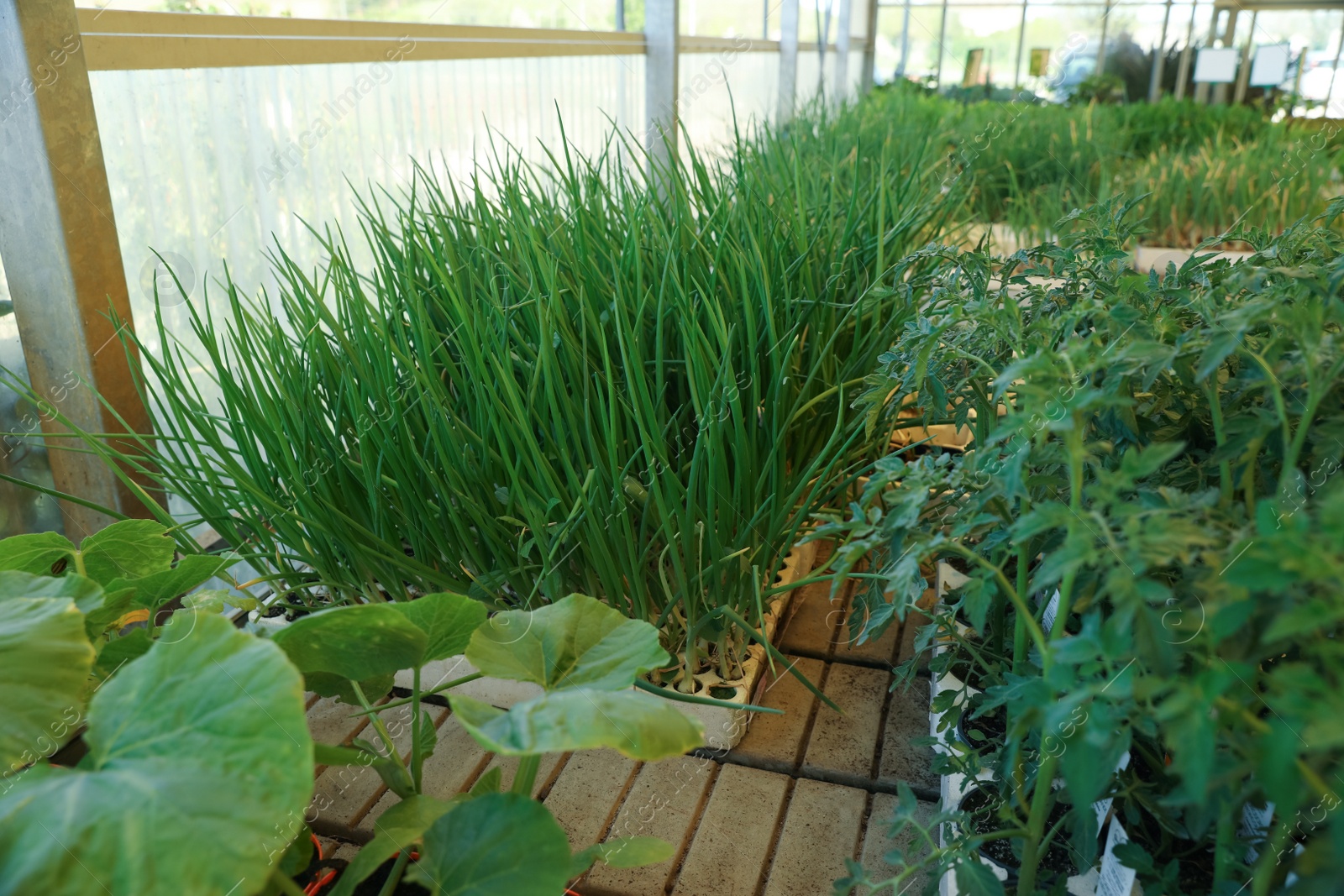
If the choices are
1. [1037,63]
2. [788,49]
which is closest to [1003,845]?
[788,49]

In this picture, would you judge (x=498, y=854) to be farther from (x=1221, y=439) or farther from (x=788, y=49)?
(x=788, y=49)

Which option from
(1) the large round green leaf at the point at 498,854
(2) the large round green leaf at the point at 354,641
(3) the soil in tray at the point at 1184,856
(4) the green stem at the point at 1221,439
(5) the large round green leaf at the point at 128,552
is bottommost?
(3) the soil in tray at the point at 1184,856

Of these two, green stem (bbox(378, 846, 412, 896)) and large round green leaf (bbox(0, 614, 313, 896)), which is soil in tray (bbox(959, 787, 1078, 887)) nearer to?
green stem (bbox(378, 846, 412, 896))

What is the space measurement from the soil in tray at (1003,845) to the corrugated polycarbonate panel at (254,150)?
40.1 inches

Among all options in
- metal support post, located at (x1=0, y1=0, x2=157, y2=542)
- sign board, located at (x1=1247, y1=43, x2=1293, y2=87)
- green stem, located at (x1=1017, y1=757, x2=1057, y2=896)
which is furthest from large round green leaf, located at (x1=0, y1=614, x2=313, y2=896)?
sign board, located at (x1=1247, y1=43, x2=1293, y2=87)

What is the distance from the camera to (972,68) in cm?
1092

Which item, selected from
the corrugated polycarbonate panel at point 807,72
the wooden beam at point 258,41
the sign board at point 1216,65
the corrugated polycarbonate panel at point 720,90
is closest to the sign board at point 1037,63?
the sign board at point 1216,65

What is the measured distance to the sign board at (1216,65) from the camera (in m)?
7.04

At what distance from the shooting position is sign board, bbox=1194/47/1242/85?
7.04m

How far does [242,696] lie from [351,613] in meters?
0.14

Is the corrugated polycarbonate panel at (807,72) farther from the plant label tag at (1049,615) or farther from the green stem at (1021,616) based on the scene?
the green stem at (1021,616)

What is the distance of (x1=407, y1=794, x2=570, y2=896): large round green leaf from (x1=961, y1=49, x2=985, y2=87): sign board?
35.5 ft

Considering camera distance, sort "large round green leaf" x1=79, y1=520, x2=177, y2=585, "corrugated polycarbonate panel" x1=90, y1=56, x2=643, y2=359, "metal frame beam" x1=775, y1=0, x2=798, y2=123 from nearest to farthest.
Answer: "large round green leaf" x1=79, y1=520, x2=177, y2=585 < "corrugated polycarbonate panel" x1=90, y1=56, x2=643, y2=359 < "metal frame beam" x1=775, y1=0, x2=798, y2=123

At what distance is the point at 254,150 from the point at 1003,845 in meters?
2.00
